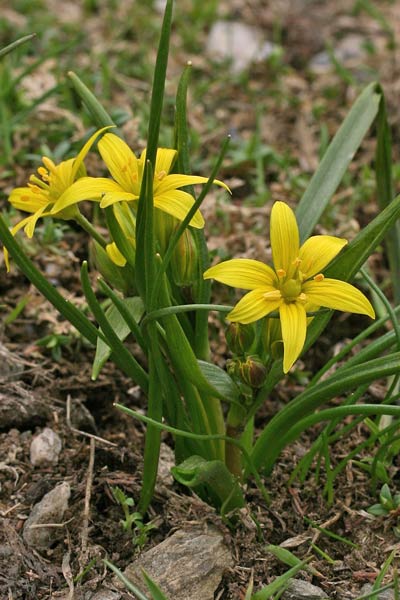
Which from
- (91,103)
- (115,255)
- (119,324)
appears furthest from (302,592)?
(91,103)

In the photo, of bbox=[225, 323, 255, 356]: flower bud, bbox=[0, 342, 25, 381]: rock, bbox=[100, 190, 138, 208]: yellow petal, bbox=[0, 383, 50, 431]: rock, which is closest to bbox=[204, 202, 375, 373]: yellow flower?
bbox=[225, 323, 255, 356]: flower bud

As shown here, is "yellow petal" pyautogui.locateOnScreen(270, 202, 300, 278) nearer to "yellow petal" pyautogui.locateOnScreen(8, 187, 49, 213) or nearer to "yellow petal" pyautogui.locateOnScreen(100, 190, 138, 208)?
"yellow petal" pyautogui.locateOnScreen(100, 190, 138, 208)

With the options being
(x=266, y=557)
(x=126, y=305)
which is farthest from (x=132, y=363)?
(x=266, y=557)

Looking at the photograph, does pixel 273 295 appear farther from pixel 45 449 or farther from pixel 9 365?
pixel 9 365

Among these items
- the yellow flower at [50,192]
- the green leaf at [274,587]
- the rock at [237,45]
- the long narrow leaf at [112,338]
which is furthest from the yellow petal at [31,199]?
the rock at [237,45]

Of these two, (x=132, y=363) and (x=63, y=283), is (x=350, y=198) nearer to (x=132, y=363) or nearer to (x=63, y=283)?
(x=63, y=283)
